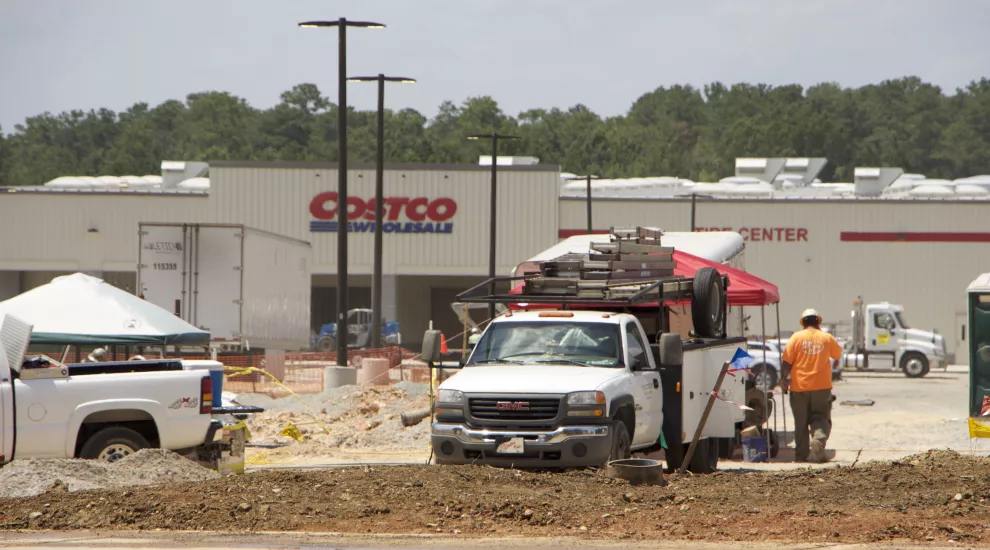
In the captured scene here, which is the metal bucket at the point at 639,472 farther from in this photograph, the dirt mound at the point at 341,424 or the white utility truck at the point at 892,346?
the white utility truck at the point at 892,346

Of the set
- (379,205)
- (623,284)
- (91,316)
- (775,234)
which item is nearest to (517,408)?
(623,284)

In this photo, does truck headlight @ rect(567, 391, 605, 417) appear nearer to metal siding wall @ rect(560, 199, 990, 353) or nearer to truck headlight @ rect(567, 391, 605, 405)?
truck headlight @ rect(567, 391, 605, 405)

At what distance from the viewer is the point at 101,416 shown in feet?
43.4

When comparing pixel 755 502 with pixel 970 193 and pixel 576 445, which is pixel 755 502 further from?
pixel 970 193

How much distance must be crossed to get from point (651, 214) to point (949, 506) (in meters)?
48.9

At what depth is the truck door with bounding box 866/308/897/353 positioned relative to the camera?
43.4 m

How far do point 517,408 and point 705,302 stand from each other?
3.58m

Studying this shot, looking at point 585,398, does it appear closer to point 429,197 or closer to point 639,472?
point 639,472

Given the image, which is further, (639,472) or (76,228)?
(76,228)

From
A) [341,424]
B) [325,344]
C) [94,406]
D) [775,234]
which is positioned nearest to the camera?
[94,406]

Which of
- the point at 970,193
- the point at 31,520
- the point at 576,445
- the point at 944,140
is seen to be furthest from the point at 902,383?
the point at 944,140

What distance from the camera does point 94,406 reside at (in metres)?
13.0

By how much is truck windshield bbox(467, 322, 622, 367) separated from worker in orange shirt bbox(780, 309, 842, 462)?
173 inches

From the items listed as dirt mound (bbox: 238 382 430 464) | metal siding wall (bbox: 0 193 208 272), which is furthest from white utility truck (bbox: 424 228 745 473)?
metal siding wall (bbox: 0 193 208 272)
